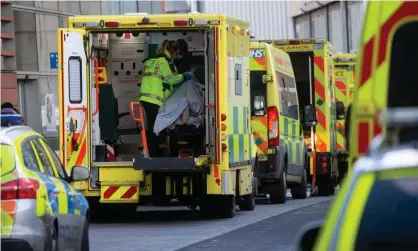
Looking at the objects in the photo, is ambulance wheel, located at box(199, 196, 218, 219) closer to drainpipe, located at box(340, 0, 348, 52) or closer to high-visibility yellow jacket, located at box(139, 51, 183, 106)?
high-visibility yellow jacket, located at box(139, 51, 183, 106)

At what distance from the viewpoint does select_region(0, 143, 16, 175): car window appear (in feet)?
30.0

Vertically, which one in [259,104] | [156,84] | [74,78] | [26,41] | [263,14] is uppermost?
[263,14]

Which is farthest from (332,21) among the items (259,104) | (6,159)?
(6,159)

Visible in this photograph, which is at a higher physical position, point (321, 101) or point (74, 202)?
point (321, 101)

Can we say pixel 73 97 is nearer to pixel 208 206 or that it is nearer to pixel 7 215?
pixel 208 206

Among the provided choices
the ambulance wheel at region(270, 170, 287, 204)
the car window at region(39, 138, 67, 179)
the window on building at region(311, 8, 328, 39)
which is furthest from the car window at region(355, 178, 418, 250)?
the window on building at region(311, 8, 328, 39)

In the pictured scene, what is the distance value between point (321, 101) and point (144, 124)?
24.1 ft

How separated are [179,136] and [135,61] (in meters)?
1.34

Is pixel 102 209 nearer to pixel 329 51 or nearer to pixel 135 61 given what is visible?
pixel 135 61

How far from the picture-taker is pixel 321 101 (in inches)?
938

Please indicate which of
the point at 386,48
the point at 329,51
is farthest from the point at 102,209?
the point at 386,48

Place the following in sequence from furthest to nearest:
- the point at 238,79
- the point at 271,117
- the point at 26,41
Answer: the point at 26,41 → the point at 271,117 → the point at 238,79

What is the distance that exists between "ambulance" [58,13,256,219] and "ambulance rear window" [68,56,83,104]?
0.01 m

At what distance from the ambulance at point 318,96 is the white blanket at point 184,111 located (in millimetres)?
6469
